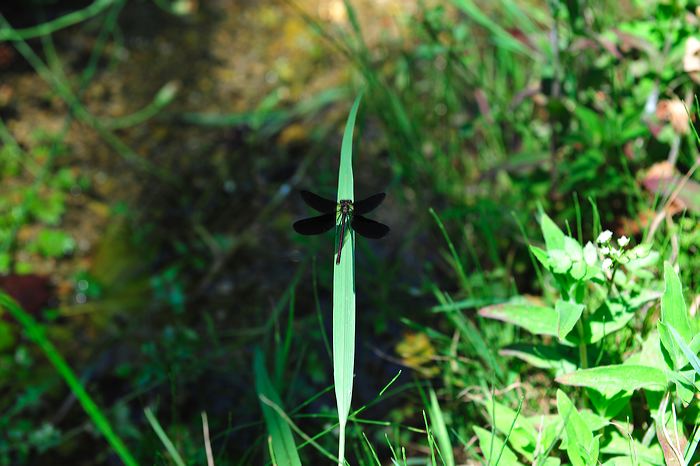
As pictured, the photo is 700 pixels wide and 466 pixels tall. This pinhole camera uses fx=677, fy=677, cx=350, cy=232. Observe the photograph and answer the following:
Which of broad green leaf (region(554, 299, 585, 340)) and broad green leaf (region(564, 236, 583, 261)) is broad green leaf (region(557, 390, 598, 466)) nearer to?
broad green leaf (region(554, 299, 585, 340))

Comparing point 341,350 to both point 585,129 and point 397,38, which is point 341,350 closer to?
point 585,129

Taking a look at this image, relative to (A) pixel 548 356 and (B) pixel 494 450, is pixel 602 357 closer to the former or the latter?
(A) pixel 548 356

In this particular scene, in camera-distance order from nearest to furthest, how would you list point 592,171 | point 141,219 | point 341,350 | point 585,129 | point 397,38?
point 341,350 < point 592,171 < point 585,129 < point 141,219 < point 397,38

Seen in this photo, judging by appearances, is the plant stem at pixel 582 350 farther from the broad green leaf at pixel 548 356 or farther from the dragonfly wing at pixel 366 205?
the dragonfly wing at pixel 366 205

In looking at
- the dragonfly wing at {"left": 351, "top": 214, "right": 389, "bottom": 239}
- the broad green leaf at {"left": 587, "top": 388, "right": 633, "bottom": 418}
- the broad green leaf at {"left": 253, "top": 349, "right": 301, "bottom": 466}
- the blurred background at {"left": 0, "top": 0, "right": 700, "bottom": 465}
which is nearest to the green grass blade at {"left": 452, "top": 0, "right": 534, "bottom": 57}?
the blurred background at {"left": 0, "top": 0, "right": 700, "bottom": 465}

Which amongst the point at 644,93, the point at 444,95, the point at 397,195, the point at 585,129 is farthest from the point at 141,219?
the point at 644,93
